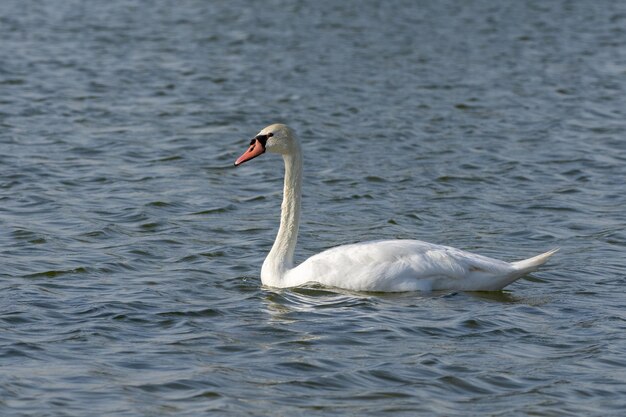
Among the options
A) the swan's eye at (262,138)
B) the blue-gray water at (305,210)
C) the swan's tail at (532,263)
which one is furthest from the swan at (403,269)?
the swan's eye at (262,138)

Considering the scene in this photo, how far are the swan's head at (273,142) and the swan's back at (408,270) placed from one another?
1135 millimetres

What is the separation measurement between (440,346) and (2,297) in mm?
3652

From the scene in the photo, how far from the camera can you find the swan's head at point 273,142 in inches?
432

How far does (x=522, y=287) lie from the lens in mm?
11055

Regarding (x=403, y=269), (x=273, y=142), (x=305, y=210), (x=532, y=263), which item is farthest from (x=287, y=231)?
(x=305, y=210)

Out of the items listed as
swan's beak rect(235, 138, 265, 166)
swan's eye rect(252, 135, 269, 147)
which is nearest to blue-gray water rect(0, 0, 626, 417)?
swan's beak rect(235, 138, 265, 166)

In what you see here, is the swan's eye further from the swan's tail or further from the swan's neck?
the swan's tail

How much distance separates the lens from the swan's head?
10961 mm

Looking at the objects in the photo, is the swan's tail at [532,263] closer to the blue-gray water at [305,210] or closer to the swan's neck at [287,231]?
the blue-gray water at [305,210]

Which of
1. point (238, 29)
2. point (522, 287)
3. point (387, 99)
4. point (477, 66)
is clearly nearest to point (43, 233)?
point (522, 287)

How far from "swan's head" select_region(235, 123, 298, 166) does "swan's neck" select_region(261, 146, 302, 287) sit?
0.24 feet

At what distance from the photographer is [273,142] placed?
36.4 feet

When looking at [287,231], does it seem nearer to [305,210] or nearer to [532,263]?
[532,263]

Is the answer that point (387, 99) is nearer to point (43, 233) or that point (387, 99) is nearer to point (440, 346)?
→ point (43, 233)
